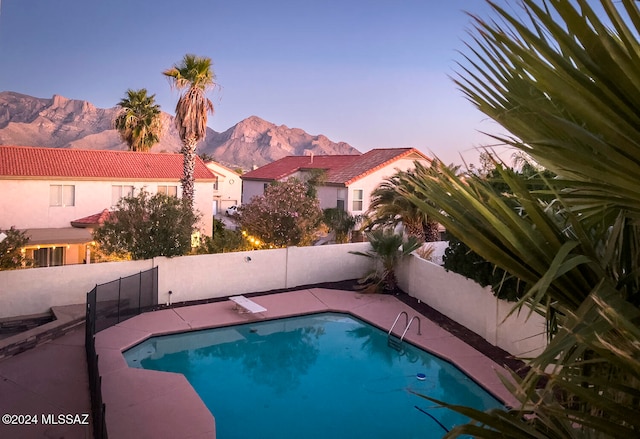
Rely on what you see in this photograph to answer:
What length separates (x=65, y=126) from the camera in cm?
13600

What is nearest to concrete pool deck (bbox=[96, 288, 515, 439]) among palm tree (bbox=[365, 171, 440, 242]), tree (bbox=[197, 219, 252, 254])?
tree (bbox=[197, 219, 252, 254])

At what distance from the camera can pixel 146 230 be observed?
16.9 m

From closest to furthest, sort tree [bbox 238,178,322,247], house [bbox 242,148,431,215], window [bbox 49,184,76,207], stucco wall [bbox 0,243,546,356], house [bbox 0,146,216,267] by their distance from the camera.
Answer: stucco wall [bbox 0,243,546,356], tree [bbox 238,178,322,247], house [bbox 0,146,216,267], window [bbox 49,184,76,207], house [bbox 242,148,431,215]

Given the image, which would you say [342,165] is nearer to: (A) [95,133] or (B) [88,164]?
(B) [88,164]

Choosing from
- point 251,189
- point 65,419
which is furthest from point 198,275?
point 251,189

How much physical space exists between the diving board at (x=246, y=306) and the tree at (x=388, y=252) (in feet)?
17.0

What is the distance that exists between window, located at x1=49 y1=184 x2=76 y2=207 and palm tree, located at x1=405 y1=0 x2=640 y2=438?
88.3ft

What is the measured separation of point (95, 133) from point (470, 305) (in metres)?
144

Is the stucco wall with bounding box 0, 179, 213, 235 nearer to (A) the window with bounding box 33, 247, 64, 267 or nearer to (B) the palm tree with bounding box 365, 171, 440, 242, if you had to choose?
(A) the window with bounding box 33, 247, 64, 267

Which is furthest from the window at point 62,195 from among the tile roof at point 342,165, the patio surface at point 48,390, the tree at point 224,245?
the tile roof at point 342,165

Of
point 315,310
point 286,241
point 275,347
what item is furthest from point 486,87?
point 286,241

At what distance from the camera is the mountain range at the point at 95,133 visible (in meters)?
123

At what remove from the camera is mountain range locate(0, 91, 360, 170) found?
405 feet

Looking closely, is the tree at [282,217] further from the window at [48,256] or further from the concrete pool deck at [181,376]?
the window at [48,256]
